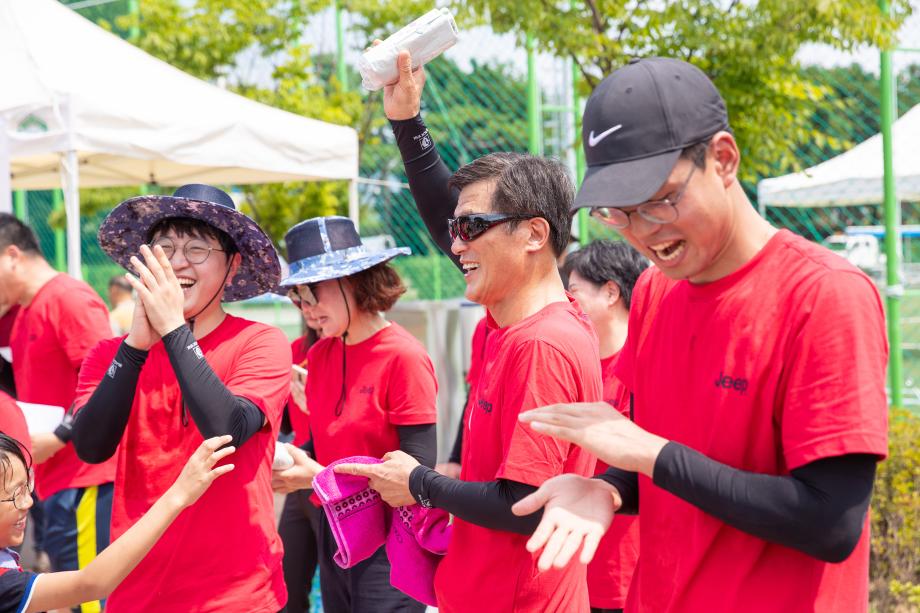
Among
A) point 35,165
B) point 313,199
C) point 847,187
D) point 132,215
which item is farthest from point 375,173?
point 132,215

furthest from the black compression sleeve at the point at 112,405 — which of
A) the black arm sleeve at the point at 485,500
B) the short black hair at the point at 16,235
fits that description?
the short black hair at the point at 16,235

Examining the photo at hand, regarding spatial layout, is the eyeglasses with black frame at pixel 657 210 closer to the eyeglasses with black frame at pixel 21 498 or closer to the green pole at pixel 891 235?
the eyeglasses with black frame at pixel 21 498

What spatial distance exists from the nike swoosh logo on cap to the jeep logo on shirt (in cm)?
42

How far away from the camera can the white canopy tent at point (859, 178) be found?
20.5 feet

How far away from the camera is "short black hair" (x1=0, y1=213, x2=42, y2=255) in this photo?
15.4ft

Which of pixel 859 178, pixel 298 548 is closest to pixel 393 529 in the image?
pixel 298 548

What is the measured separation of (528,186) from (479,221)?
6.1 inches

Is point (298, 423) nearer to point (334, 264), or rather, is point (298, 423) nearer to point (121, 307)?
point (334, 264)

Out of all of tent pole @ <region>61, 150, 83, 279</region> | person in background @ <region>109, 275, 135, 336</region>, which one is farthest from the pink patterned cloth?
person in background @ <region>109, 275, 135, 336</region>

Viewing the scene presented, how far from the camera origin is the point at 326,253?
3695 millimetres

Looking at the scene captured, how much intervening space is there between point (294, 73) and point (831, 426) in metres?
9.03

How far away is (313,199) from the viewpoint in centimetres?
970

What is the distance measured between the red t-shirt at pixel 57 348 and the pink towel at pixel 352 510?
228 centimetres

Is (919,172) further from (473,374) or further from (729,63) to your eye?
(473,374)
